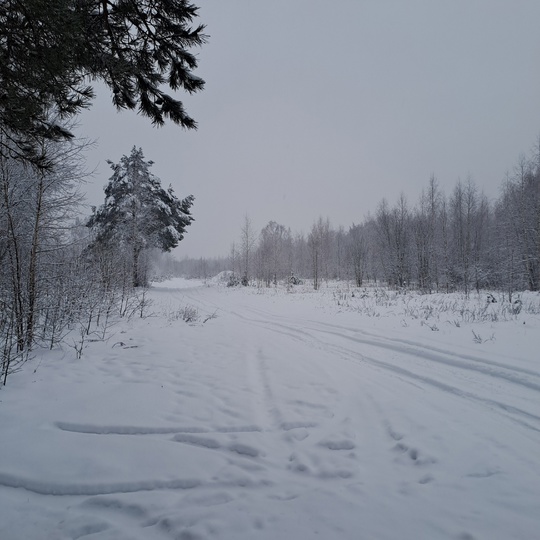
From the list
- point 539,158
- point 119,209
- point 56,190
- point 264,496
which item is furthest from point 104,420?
point 539,158

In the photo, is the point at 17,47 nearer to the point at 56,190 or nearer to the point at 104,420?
the point at 104,420

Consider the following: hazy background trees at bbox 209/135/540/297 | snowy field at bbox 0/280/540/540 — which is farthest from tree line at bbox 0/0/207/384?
hazy background trees at bbox 209/135/540/297

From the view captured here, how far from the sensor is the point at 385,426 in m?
2.77

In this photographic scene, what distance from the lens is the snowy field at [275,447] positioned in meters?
1.69

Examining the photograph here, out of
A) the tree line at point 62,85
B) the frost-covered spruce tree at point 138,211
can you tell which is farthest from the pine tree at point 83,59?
the frost-covered spruce tree at point 138,211

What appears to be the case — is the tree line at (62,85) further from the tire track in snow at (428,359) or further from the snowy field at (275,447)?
the tire track in snow at (428,359)

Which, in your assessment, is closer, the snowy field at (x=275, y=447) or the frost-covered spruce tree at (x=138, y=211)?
the snowy field at (x=275, y=447)

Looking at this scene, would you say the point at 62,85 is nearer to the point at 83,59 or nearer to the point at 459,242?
the point at 83,59

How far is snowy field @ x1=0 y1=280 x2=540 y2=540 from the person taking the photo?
5.55 feet

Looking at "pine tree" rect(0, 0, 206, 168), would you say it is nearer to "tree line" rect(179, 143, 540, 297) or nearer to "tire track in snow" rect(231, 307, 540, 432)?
"tire track in snow" rect(231, 307, 540, 432)

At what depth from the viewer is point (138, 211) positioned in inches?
825

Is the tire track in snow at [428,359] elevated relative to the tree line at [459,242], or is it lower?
lower

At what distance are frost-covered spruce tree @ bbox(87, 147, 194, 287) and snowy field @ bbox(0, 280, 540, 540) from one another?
712 inches

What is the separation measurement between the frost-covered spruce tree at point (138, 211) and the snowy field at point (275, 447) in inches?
712
